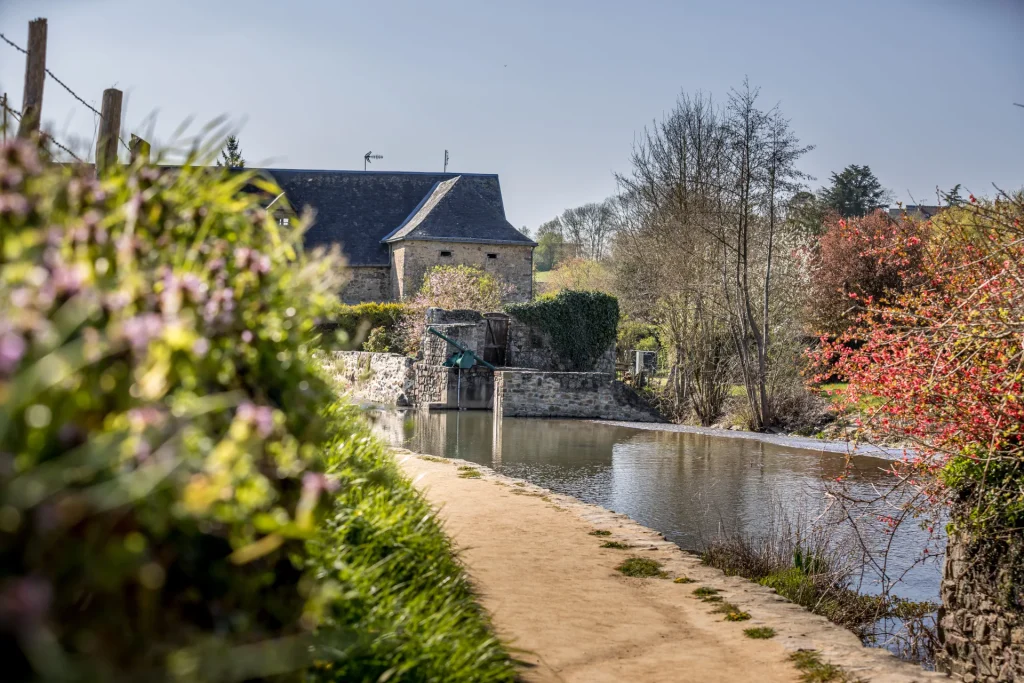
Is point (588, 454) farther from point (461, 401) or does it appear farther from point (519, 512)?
point (461, 401)

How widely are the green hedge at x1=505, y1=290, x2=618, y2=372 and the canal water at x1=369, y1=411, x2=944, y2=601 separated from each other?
5.25 metres

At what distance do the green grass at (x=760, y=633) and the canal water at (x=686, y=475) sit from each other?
127 centimetres

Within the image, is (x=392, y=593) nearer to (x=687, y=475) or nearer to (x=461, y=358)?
(x=687, y=475)

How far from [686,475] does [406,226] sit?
2301 centimetres

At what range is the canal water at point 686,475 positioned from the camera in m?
8.93

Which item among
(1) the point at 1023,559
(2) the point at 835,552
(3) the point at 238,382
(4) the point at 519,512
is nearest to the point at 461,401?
(4) the point at 519,512

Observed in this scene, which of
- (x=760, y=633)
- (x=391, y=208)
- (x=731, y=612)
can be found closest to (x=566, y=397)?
(x=731, y=612)

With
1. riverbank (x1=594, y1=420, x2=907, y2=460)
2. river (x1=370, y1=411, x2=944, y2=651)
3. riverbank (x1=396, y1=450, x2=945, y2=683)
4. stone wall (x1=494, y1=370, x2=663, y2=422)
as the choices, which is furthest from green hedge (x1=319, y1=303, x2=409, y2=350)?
riverbank (x1=396, y1=450, x2=945, y2=683)

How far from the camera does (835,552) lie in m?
7.14

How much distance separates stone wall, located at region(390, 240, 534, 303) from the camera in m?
32.1

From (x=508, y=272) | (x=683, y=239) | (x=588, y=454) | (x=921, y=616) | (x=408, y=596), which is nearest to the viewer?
(x=408, y=596)

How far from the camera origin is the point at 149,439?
4.11 feet

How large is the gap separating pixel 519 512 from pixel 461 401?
13866mm

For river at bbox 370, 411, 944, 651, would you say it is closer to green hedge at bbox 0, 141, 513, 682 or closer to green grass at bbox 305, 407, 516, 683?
green grass at bbox 305, 407, 516, 683
